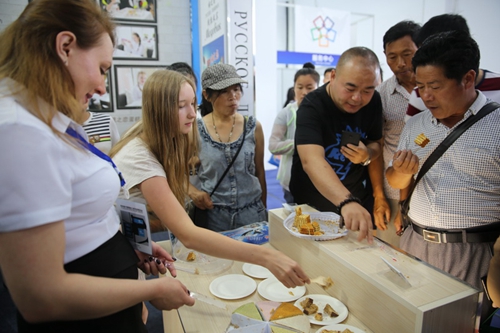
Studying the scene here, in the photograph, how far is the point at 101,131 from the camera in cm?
213

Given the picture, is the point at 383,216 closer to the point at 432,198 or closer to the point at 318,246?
the point at 432,198

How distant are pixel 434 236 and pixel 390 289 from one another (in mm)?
651

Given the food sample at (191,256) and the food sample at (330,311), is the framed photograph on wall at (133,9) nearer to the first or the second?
the food sample at (191,256)

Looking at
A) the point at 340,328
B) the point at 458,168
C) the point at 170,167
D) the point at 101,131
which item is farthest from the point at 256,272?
the point at 101,131

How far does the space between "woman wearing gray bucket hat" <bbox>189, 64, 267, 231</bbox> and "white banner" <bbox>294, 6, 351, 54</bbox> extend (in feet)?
14.6

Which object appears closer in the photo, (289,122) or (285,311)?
(285,311)

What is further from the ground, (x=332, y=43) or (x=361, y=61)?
(x=332, y=43)

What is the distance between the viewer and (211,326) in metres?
1.15

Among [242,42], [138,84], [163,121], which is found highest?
[242,42]

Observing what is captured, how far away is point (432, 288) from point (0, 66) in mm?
1288

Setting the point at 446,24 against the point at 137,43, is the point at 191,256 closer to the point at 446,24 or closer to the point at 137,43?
the point at 446,24

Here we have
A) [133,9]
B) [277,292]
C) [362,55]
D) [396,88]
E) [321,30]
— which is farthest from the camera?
[321,30]

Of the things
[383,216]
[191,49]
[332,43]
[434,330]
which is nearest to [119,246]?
[434,330]

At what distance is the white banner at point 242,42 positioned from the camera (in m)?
2.92
